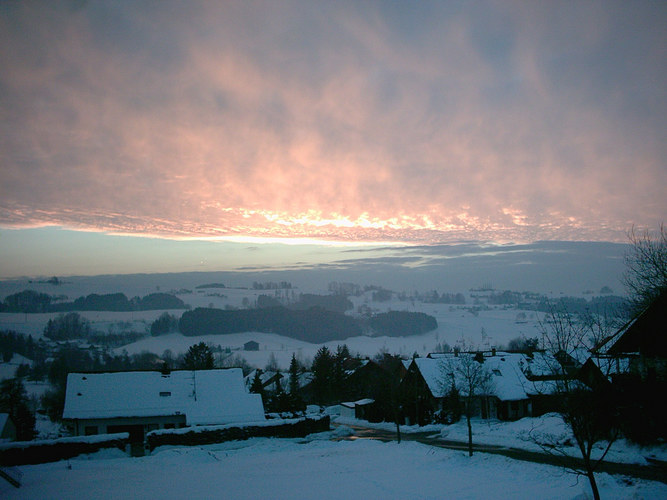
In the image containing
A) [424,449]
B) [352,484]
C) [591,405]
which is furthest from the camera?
[424,449]

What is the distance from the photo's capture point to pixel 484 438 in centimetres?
3042

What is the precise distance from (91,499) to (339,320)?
16726cm

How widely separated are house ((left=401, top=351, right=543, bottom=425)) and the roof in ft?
53.9

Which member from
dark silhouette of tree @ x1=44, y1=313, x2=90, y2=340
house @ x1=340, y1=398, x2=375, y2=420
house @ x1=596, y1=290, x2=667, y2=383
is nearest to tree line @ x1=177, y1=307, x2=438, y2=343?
dark silhouette of tree @ x1=44, y1=313, x2=90, y2=340

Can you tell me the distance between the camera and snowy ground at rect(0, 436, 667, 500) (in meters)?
15.1

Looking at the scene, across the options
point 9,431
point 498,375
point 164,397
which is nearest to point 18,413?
point 9,431

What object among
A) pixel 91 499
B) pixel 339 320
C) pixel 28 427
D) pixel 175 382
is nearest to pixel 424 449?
pixel 91 499

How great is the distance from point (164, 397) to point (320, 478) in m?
25.5

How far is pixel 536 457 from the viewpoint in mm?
22781

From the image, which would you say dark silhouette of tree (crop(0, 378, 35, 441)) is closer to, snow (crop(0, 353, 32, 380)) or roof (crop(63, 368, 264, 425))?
roof (crop(63, 368, 264, 425))

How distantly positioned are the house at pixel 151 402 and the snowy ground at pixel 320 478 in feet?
42.7

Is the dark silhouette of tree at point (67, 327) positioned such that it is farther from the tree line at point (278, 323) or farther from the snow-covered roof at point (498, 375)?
the snow-covered roof at point (498, 375)

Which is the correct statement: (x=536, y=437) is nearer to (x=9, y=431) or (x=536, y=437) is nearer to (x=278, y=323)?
(x=9, y=431)

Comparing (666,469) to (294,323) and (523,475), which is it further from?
A: (294,323)
